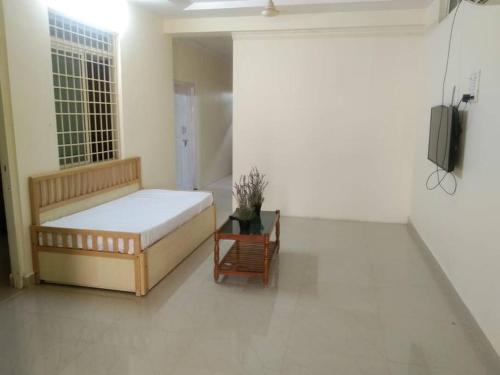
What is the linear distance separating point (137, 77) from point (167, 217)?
86.0 inches

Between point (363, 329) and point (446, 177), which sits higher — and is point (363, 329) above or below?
below

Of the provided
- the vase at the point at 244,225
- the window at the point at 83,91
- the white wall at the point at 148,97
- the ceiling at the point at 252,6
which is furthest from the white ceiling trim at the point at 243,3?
the vase at the point at 244,225

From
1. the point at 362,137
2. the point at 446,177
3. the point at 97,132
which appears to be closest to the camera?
the point at 446,177

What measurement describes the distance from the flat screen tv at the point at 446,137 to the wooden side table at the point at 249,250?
5.17 feet

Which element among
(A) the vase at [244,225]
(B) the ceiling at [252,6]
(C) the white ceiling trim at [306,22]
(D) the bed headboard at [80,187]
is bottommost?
(A) the vase at [244,225]

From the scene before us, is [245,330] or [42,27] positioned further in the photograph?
[42,27]

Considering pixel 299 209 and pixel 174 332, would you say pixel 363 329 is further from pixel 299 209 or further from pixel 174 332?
pixel 299 209

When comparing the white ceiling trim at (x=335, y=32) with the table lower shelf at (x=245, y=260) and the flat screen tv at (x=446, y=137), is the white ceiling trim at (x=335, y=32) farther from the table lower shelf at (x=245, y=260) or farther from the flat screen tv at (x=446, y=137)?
the table lower shelf at (x=245, y=260)

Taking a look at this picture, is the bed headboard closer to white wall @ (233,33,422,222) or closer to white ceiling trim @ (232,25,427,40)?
white wall @ (233,33,422,222)

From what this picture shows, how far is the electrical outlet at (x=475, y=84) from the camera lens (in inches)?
114

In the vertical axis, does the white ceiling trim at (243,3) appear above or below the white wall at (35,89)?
above

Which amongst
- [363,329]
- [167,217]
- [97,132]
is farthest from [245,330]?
[97,132]

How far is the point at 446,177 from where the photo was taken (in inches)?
143

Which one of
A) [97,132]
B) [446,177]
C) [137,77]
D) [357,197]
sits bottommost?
[357,197]
